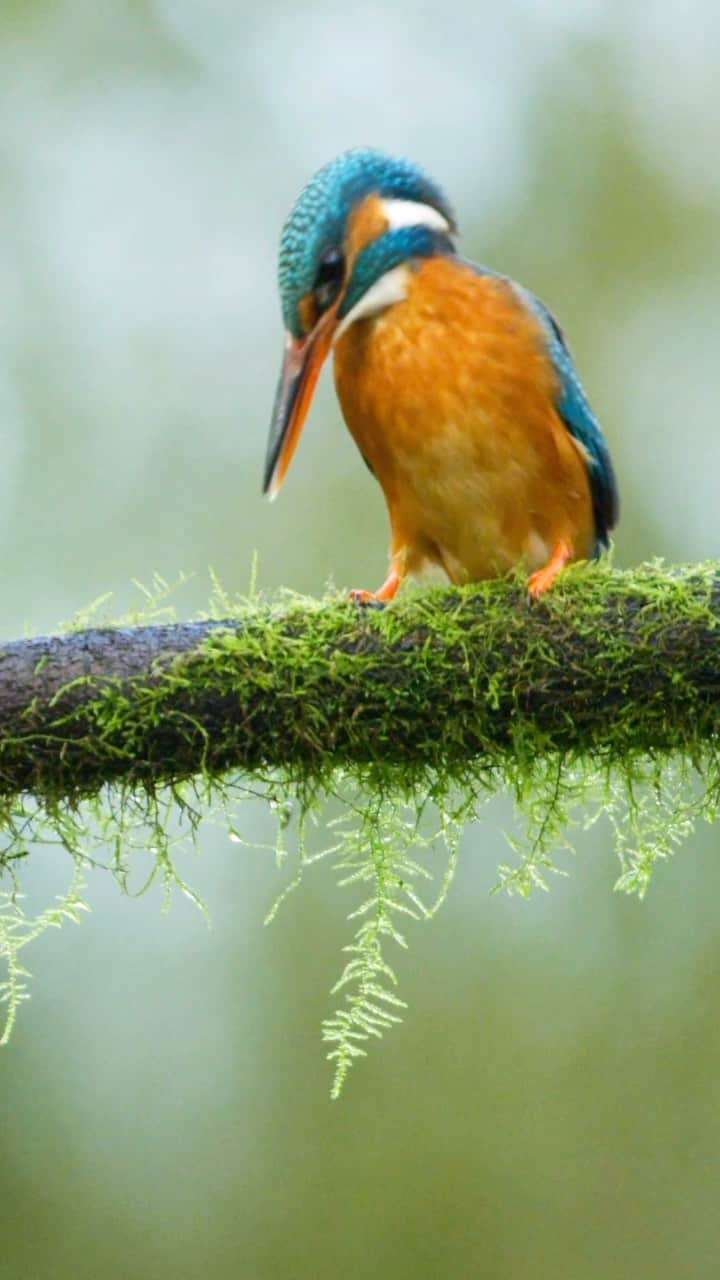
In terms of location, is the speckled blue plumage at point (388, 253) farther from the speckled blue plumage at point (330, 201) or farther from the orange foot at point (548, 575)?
A: the orange foot at point (548, 575)

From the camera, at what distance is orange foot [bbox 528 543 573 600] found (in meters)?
2.24

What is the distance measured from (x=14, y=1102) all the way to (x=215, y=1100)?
94cm

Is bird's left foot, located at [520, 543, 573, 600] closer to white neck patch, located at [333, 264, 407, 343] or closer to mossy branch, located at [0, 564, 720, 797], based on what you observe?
mossy branch, located at [0, 564, 720, 797]

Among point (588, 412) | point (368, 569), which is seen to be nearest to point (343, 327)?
point (588, 412)

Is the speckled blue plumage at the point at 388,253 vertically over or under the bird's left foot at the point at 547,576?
over

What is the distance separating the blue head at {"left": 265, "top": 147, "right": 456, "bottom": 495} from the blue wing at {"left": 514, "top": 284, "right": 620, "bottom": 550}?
268 millimetres

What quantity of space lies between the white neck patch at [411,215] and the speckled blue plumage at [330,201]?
0.01 meters

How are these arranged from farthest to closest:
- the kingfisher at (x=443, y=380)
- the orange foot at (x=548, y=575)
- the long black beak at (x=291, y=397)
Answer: the kingfisher at (x=443, y=380), the long black beak at (x=291, y=397), the orange foot at (x=548, y=575)

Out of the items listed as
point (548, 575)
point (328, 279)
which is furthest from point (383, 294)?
point (548, 575)

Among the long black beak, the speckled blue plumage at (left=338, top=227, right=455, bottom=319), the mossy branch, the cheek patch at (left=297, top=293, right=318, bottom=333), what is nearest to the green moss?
the mossy branch

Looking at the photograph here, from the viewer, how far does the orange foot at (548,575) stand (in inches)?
88.4

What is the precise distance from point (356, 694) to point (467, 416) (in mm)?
983

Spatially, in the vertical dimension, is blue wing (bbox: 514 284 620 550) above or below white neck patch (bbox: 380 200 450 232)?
below

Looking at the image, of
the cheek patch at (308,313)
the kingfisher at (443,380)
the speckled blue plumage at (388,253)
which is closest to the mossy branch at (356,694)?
the kingfisher at (443,380)
